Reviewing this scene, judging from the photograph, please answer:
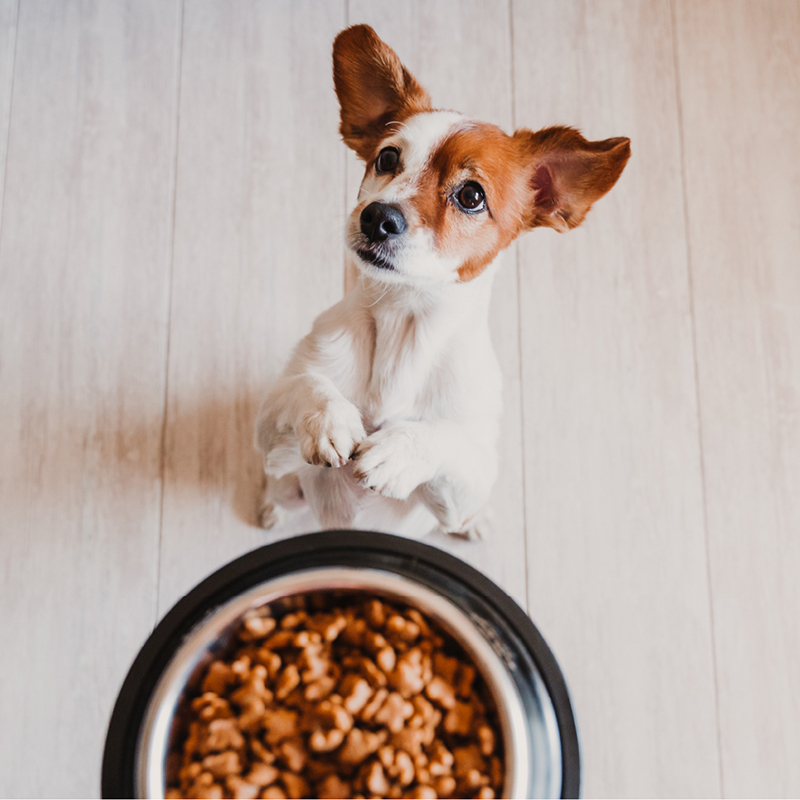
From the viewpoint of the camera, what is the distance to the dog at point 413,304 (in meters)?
1.12

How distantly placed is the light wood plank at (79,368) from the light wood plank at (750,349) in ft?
4.97

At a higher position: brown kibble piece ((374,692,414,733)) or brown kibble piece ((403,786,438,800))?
brown kibble piece ((374,692,414,733))

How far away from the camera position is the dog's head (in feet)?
3.68

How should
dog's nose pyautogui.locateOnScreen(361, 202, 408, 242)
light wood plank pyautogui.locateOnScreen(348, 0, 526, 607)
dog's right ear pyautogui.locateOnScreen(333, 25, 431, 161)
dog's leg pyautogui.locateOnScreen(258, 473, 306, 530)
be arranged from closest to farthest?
dog's nose pyautogui.locateOnScreen(361, 202, 408, 242) → dog's right ear pyautogui.locateOnScreen(333, 25, 431, 161) → dog's leg pyautogui.locateOnScreen(258, 473, 306, 530) → light wood plank pyautogui.locateOnScreen(348, 0, 526, 607)

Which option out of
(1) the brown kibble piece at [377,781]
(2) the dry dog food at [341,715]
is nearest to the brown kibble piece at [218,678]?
(2) the dry dog food at [341,715]

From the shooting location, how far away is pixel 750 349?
188 cm

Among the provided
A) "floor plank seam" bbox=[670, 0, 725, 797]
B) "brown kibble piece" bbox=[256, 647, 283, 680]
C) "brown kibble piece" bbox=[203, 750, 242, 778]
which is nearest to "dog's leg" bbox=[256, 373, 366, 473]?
"brown kibble piece" bbox=[256, 647, 283, 680]

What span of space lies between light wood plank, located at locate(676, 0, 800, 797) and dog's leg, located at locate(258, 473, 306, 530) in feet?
3.65

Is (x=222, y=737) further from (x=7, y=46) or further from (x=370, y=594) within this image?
(x=7, y=46)

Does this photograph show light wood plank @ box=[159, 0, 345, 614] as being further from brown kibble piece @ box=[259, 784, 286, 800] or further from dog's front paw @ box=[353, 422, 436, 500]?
brown kibble piece @ box=[259, 784, 286, 800]

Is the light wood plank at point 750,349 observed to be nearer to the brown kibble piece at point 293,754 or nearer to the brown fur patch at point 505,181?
the brown fur patch at point 505,181

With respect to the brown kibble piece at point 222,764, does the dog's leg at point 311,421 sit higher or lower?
higher

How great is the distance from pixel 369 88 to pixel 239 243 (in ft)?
2.36

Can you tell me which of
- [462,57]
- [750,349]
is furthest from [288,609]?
[462,57]
